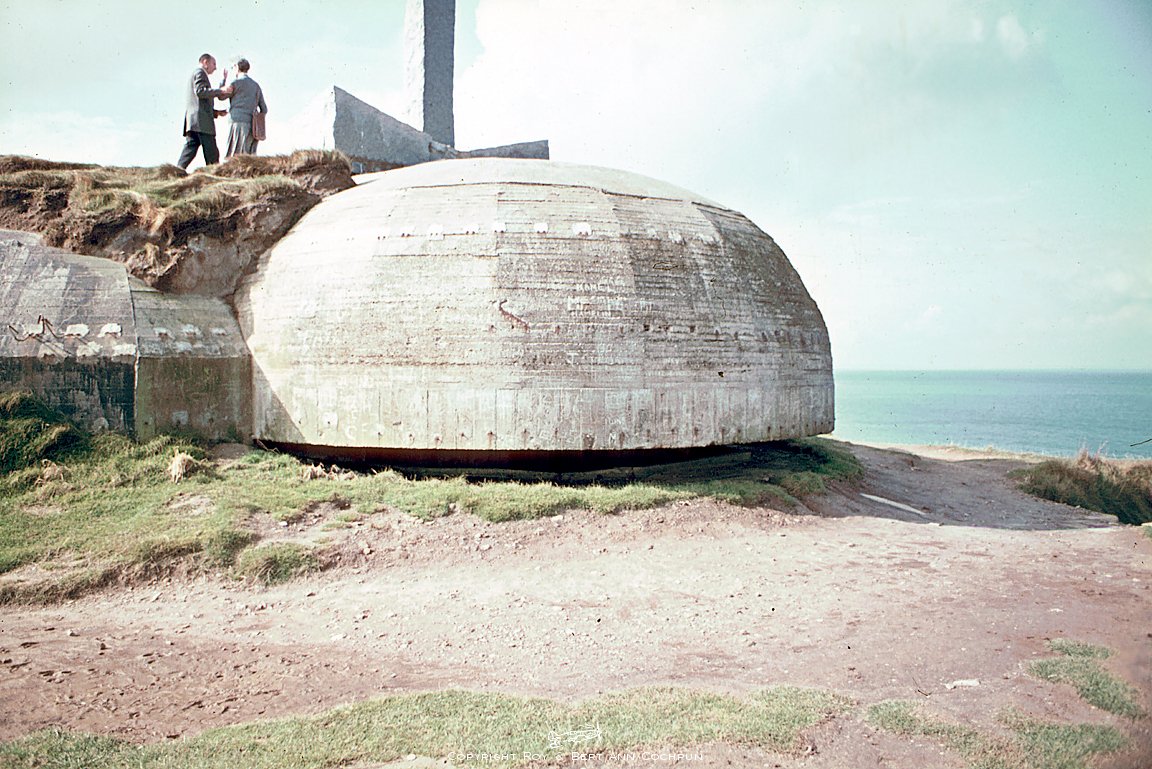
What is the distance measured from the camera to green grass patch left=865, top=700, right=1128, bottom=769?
4.23 m

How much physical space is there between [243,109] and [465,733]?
14.2 meters

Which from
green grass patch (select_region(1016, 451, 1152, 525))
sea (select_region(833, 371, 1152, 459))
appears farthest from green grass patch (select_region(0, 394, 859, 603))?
sea (select_region(833, 371, 1152, 459))

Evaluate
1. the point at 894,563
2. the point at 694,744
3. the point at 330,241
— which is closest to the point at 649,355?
the point at 894,563

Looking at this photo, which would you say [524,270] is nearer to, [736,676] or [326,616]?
[326,616]

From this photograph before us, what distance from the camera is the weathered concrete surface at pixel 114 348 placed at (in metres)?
11.1

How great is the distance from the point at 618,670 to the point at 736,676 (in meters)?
0.93

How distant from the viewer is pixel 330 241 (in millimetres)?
12695

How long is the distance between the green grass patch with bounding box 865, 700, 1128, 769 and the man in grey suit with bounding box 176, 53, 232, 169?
48.9 ft

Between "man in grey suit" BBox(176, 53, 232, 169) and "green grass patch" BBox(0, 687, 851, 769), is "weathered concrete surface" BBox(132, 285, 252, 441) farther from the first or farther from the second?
"green grass patch" BBox(0, 687, 851, 769)

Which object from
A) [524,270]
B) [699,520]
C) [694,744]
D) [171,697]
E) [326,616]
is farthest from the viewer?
[524,270]

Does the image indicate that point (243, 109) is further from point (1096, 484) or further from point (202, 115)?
point (1096, 484)

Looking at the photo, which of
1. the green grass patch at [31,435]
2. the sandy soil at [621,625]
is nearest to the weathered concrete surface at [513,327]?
the sandy soil at [621,625]

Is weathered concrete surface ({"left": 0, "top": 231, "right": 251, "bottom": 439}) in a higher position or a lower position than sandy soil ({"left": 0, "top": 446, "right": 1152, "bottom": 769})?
higher

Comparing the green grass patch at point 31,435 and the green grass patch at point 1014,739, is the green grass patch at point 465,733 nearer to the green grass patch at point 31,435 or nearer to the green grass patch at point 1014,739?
the green grass patch at point 1014,739
